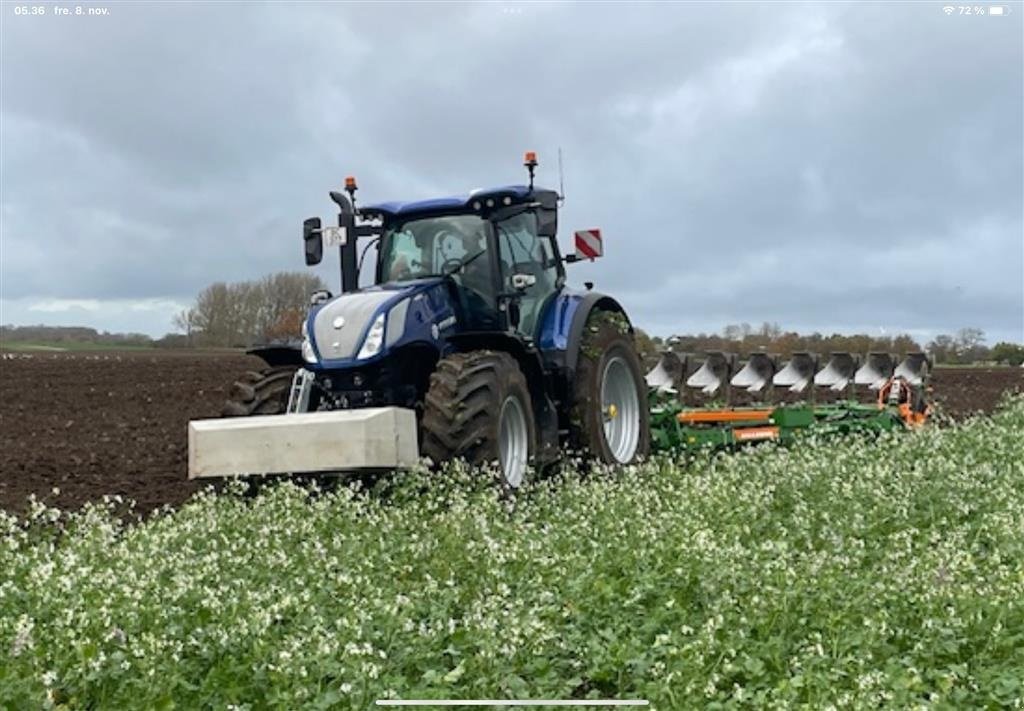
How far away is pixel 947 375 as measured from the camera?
3178 centimetres

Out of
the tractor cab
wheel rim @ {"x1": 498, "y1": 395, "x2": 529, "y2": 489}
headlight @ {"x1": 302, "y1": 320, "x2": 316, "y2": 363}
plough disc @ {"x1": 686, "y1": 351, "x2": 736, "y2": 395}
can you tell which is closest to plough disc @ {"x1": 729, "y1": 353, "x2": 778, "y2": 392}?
plough disc @ {"x1": 686, "y1": 351, "x2": 736, "y2": 395}

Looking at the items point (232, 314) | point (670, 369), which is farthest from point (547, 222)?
point (232, 314)

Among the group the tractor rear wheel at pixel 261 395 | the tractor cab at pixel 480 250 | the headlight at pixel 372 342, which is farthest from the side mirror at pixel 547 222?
the tractor rear wheel at pixel 261 395

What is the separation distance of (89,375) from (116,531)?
17447 millimetres

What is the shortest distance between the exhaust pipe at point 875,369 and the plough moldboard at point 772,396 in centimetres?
Answer: 2

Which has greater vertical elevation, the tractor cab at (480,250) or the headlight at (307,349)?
the tractor cab at (480,250)

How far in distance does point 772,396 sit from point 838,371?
3.86 feet

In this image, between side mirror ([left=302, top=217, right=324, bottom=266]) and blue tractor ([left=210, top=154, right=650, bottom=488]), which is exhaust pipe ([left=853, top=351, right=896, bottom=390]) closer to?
blue tractor ([left=210, top=154, right=650, bottom=488])

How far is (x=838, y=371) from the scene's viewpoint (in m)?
17.8

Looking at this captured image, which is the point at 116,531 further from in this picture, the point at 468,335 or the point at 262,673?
the point at 262,673

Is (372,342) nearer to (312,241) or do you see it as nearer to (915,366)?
(312,241)

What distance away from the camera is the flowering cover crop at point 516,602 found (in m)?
4.41

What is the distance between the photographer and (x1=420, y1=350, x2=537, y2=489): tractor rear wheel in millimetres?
8367

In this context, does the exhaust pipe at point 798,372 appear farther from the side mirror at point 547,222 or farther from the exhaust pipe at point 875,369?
the side mirror at point 547,222
